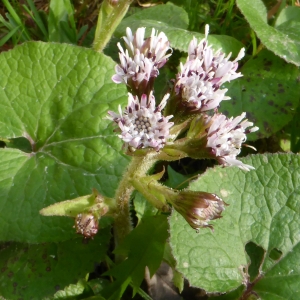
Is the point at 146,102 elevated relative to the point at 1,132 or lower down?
elevated

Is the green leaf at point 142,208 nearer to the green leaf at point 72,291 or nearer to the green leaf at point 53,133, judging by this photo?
the green leaf at point 53,133

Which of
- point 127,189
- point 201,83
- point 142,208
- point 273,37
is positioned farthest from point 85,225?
point 273,37

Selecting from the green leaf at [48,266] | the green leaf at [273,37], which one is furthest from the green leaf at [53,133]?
the green leaf at [273,37]

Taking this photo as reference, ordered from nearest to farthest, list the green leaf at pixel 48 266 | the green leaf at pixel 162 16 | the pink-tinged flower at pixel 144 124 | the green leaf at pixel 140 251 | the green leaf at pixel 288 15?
the pink-tinged flower at pixel 144 124 → the green leaf at pixel 140 251 → the green leaf at pixel 48 266 → the green leaf at pixel 162 16 → the green leaf at pixel 288 15

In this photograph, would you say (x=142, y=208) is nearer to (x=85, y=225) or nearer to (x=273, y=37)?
(x=85, y=225)

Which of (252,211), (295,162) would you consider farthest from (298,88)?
(252,211)

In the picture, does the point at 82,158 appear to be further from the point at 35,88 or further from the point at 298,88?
the point at 298,88
